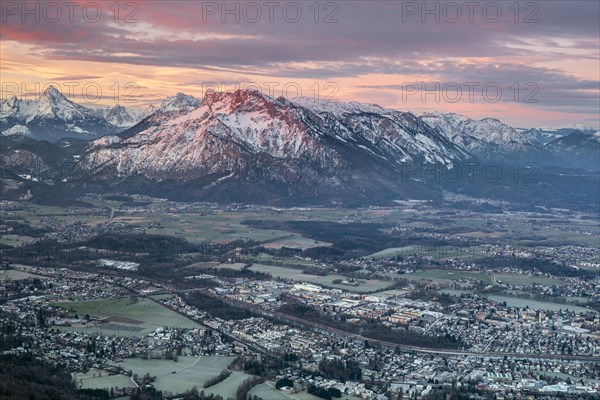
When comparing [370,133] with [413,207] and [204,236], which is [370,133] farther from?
[204,236]

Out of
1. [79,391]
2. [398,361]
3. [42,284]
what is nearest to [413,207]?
[42,284]

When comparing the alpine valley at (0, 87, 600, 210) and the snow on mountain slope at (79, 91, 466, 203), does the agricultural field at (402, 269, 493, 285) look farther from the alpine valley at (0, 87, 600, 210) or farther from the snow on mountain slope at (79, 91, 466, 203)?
the snow on mountain slope at (79, 91, 466, 203)

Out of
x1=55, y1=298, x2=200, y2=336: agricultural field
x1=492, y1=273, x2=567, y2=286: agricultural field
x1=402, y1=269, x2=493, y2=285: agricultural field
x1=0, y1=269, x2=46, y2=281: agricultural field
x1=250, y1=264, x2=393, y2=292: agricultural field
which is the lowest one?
x1=492, y1=273, x2=567, y2=286: agricultural field

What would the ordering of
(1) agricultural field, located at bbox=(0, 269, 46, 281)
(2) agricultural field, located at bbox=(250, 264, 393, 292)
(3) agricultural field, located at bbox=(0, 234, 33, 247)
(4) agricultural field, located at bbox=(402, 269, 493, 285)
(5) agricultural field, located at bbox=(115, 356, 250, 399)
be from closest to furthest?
1. (5) agricultural field, located at bbox=(115, 356, 250, 399)
2. (1) agricultural field, located at bbox=(0, 269, 46, 281)
3. (2) agricultural field, located at bbox=(250, 264, 393, 292)
4. (4) agricultural field, located at bbox=(402, 269, 493, 285)
5. (3) agricultural field, located at bbox=(0, 234, 33, 247)

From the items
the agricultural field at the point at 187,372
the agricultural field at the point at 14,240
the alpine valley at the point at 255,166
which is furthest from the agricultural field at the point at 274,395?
the alpine valley at the point at 255,166

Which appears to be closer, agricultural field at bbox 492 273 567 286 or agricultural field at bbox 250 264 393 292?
agricultural field at bbox 250 264 393 292

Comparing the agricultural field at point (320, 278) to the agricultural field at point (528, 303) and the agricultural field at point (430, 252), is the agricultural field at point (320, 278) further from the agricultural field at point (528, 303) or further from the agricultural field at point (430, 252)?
the agricultural field at point (430, 252)

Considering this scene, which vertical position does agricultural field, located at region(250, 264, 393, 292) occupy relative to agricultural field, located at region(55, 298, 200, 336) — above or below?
below

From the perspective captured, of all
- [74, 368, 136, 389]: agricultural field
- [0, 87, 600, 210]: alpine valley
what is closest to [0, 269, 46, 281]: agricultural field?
[74, 368, 136, 389]: agricultural field
